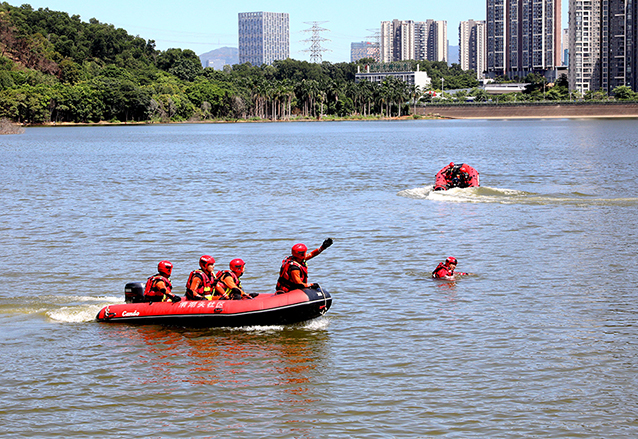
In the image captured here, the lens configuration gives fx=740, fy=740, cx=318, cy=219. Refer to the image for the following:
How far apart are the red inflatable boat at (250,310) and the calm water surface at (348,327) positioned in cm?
27

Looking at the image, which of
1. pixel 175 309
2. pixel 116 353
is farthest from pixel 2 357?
pixel 175 309

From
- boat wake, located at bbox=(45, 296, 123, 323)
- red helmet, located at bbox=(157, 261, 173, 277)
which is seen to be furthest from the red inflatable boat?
boat wake, located at bbox=(45, 296, 123, 323)

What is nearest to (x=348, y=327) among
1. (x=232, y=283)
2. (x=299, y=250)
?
(x=299, y=250)

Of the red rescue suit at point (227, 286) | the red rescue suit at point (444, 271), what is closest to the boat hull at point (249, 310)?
the red rescue suit at point (227, 286)

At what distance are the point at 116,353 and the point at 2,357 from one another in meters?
2.22

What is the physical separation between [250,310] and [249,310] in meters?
0.02

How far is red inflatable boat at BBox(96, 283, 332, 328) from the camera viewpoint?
15805mm

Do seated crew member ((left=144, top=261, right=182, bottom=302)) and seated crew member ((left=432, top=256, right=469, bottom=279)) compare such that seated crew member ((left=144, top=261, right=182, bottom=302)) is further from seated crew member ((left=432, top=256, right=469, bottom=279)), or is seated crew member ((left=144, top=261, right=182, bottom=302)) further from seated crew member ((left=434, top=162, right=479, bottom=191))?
seated crew member ((left=434, top=162, right=479, bottom=191))

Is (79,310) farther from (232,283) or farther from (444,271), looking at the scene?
(444,271)

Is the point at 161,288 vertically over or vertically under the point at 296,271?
under

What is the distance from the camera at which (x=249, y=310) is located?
15.9 metres

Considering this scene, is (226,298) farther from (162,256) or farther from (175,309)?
(162,256)

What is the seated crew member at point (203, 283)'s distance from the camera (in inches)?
643

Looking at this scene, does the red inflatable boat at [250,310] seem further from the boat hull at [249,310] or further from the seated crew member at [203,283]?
the seated crew member at [203,283]
